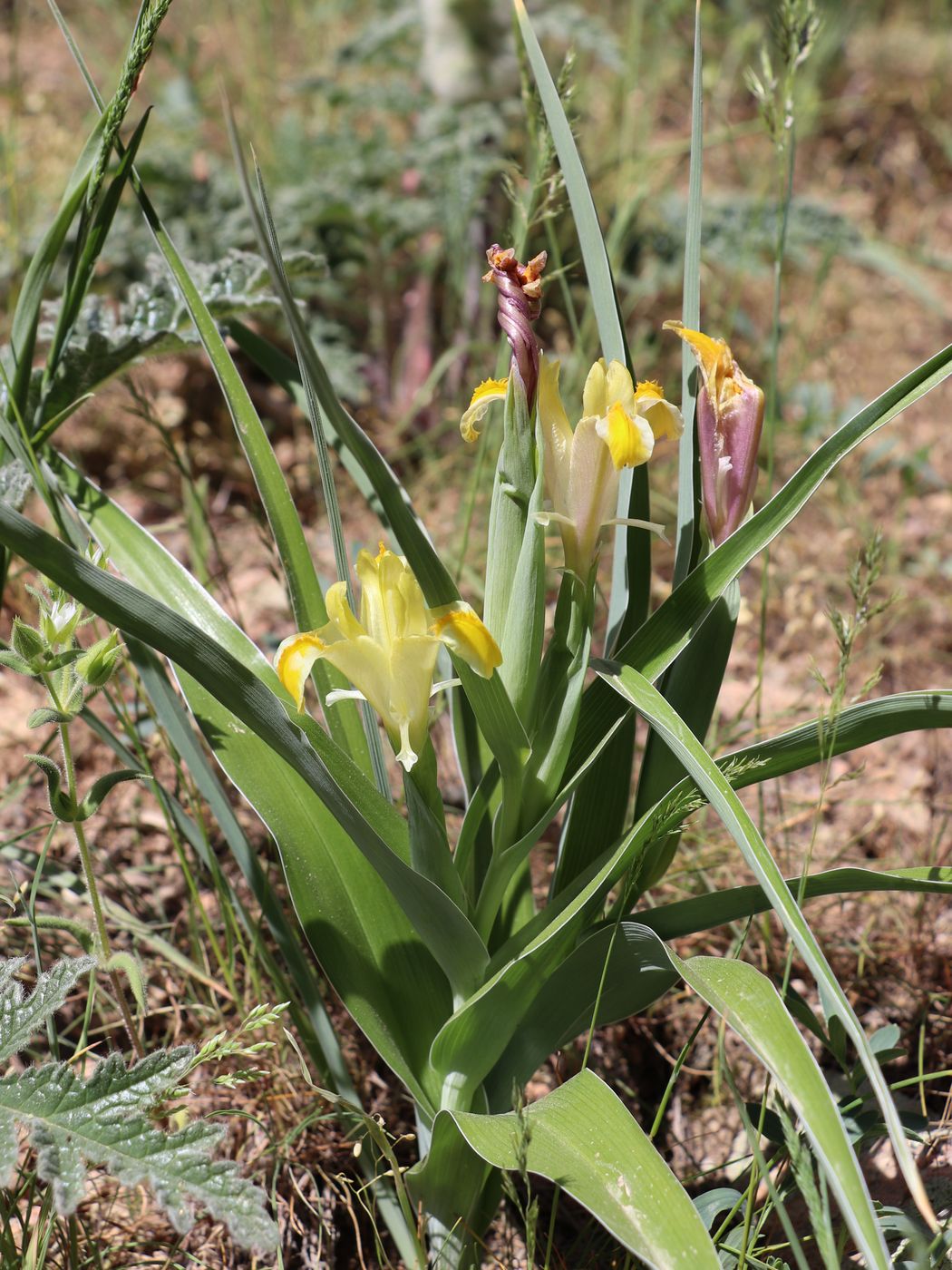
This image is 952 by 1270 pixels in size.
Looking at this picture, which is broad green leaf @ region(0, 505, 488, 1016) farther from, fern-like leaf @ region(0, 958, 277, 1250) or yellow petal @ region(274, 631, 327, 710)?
fern-like leaf @ region(0, 958, 277, 1250)

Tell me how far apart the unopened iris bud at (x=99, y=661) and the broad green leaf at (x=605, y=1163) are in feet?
1.58

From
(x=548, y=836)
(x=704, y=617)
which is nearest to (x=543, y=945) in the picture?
(x=704, y=617)

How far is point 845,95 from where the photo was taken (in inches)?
141

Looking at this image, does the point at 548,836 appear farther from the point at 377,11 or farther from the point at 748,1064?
the point at 377,11

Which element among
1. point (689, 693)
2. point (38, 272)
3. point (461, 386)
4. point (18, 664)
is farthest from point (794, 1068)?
point (461, 386)

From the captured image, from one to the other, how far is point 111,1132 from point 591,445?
64 centimetres

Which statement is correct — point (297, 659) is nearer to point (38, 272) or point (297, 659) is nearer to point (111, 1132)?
point (111, 1132)

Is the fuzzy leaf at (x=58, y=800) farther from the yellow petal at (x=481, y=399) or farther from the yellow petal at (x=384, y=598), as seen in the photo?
the yellow petal at (x=481, y=399)

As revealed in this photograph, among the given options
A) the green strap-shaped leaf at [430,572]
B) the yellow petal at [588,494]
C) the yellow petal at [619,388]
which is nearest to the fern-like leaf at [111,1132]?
the green strap-shaped leaf at [430,572]

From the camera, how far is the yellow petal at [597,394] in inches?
32.4

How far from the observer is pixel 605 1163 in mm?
782

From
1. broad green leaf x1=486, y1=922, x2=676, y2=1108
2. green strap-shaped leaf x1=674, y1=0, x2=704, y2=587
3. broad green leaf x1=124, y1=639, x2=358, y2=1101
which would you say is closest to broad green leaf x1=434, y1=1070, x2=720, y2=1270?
broad green leaf x1=486, y1=922, x2=676, y2=1108

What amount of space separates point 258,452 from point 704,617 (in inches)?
17.4

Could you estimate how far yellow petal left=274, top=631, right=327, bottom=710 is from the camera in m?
0.77
